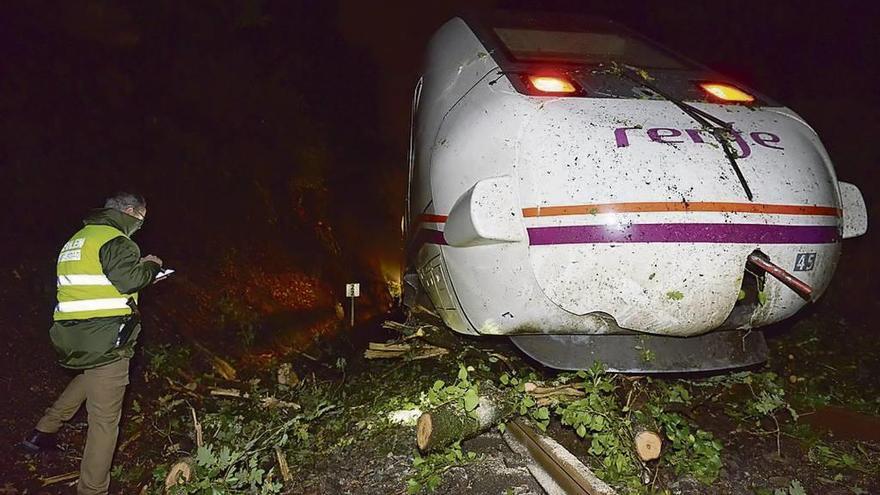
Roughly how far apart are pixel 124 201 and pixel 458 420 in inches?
85.6

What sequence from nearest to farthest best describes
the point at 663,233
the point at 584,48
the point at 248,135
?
the point at 663,233, the point at 584,48, the point at 248,135

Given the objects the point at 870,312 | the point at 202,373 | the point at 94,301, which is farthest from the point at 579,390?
the point at 870,312

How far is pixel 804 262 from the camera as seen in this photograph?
3.02 metres

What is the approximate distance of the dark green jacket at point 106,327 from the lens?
3285mm

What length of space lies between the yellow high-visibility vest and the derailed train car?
1.78 meters

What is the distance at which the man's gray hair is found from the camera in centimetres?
348

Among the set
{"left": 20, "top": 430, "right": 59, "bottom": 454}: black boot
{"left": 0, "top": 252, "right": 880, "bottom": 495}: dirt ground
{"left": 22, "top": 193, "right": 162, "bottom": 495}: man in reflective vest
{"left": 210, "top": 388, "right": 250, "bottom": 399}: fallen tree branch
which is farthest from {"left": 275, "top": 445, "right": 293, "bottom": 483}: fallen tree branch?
{"left": 20, "top": 430, "right": 59, "bottom": 454}: black boot

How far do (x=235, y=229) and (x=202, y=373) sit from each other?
3.01 metres

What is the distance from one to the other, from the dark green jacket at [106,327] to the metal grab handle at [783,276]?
9.99 feet

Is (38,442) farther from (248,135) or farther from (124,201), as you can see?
(248,135)

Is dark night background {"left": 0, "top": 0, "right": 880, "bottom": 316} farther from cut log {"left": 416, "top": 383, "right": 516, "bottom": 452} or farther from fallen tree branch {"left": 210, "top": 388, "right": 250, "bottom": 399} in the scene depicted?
cut log {"left": 416, "top": 383, "right": 516, "bottom": 452}

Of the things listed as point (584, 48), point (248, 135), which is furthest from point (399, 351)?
point (248, 135)

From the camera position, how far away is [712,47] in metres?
10.8

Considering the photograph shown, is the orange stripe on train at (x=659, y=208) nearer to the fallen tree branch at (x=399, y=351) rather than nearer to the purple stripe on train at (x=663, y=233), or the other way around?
the purple stripe on train at (x=663, y=233)
